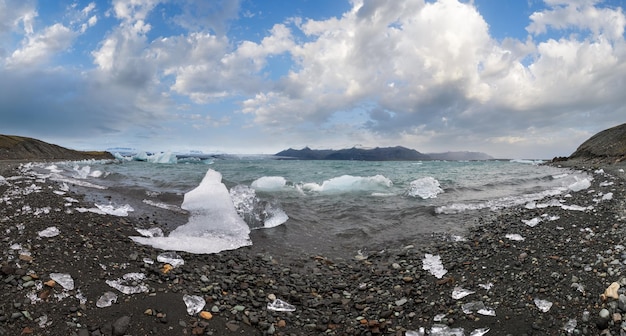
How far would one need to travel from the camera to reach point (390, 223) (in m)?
9.12

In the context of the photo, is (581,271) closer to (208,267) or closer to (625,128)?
(208,267)

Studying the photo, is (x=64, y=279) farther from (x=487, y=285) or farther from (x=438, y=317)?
(x=487, y=285)

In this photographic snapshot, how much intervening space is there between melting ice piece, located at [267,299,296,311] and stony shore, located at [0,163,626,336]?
0.20 feet

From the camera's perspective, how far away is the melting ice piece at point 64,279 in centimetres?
376

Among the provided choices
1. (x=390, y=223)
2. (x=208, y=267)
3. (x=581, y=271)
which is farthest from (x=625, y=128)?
(x=208, y=267)

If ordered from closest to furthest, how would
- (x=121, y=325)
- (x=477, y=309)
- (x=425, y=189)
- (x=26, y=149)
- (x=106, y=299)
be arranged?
(x=121, y=325) < (x=106, y=299) < (x=477, y=309) < (x=425, y=189) < (x=26, y=149)

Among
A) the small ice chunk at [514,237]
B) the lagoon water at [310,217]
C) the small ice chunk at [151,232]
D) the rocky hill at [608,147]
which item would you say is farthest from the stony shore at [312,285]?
the rocky hill at [608,147]

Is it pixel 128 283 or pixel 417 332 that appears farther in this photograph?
pixel 128 283

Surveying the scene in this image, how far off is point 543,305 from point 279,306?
2974mm

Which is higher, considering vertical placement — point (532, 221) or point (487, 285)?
point (532, 221)

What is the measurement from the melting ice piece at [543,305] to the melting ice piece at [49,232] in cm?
648

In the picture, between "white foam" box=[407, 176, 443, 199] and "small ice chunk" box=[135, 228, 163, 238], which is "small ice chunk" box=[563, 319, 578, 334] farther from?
"white foam" box=[407, 176, 443, 199]

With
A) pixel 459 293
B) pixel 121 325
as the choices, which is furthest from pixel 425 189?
pixel 121 325

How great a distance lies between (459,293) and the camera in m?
4.27
